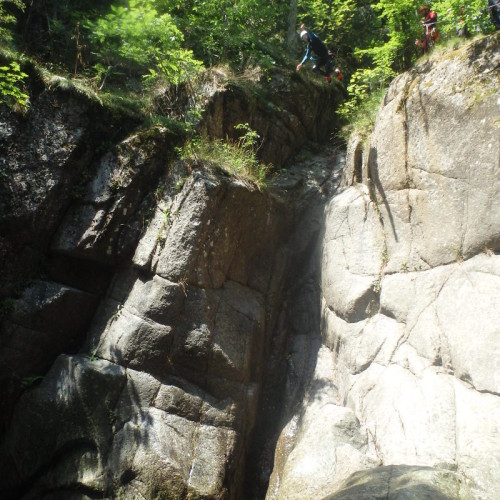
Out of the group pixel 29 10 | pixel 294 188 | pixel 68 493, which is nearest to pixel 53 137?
pixel 29 10

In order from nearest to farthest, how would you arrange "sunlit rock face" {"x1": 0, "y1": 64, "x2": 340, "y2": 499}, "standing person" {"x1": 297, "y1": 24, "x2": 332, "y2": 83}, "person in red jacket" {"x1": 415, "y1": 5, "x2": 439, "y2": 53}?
1. "sunlit rock face" {"x1": 0, "y1": 64, "x2": 340, "y2": 499}
2. "person in red jacket" {"x1": 415, "y1": 5, "x2": 439, "y2": 53}
3. "standing person" {"x1": 297, "y1": 24, "x2": 332, "y2": 83}

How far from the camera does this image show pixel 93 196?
915cm

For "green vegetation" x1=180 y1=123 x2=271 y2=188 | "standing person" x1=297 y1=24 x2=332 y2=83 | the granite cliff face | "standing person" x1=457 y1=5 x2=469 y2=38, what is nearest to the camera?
the granite cliff face

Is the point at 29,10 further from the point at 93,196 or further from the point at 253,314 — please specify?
the point at 253,314

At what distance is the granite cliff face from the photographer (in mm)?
7141

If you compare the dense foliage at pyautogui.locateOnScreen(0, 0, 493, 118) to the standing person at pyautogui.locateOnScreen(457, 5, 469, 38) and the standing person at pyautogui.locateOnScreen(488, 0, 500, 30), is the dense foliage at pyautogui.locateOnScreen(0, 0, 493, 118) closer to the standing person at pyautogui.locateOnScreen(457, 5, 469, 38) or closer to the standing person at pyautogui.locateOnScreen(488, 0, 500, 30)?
the standing person at pyautogui.locateOnScreen(457, 5, 469, 38)

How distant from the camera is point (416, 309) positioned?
7773mm

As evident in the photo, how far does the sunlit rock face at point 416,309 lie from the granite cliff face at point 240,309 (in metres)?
0.03

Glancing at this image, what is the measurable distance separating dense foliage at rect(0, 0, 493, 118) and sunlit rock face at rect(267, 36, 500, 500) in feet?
7.77

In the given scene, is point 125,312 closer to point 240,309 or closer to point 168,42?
point 240,309

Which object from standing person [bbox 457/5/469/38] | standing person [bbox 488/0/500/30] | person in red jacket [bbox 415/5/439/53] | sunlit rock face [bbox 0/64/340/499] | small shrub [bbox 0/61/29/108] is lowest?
sunlit rock face [bbox 0/64/340/499]

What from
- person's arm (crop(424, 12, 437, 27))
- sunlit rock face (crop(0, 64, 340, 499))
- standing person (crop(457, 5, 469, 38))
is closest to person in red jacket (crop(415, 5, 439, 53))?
person's arm (crop(424, 12, 437, 27))

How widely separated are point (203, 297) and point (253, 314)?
1199 millimetres

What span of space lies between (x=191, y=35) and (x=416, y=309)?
9191 millimetres
